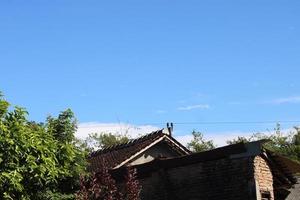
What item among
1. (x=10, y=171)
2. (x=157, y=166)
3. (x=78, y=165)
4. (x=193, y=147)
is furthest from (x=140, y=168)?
(x=193, y=147)

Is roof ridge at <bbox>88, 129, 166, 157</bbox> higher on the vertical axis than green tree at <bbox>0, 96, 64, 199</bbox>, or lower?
higher

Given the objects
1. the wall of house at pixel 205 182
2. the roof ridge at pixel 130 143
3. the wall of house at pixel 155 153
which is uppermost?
the roof ridge at pixel 130 143

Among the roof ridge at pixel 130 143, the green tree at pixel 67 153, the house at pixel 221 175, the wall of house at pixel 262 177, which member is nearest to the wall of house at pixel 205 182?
the house at pixel 221 175

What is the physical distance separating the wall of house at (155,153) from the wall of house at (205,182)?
12.0 ft

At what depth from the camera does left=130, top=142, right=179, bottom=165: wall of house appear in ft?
71.2

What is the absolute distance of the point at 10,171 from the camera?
14680 millimetres

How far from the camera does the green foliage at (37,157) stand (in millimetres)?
14867

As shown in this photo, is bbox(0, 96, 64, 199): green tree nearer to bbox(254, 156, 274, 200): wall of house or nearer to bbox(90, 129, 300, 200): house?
bbox(90, 129, 300, 200): house

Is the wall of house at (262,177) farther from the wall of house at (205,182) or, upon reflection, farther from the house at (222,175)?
the wall of house at (205,182)

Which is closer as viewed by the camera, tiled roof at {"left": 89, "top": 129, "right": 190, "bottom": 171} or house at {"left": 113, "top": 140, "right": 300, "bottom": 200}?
house at {"left": 113, "top": 140, "right": 300, "bottom": 200}

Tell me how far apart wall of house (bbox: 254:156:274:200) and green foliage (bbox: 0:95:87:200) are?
6.01 meters

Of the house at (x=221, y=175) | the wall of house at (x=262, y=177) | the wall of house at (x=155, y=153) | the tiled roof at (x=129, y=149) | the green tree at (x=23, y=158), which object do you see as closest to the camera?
the green tree at (x=23, y=158)

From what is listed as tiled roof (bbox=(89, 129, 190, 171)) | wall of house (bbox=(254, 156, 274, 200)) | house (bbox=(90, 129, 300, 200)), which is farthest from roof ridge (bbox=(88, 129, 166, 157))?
wall of house (bbox=(254, 156, 274, 200))

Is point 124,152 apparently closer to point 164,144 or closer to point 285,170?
point 164,144
